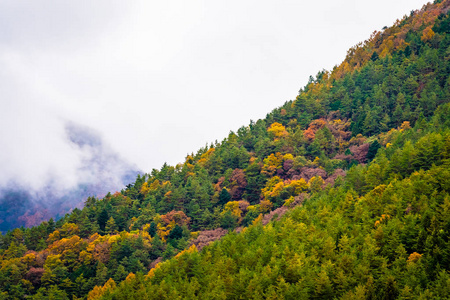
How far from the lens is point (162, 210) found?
8438 cm

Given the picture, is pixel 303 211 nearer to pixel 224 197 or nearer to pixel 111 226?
pixel 224 197

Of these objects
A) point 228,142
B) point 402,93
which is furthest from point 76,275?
point 402,93

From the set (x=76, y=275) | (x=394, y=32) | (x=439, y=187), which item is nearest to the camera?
(x=439, y=187)

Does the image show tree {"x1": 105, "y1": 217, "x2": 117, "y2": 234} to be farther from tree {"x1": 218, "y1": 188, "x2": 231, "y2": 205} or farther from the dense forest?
tree {"x1": 218, "y1": 188, "x2": 231, "y2": 205}

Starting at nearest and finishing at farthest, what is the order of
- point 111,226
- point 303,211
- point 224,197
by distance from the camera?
1. point 303,211
2. point 224,197
3. point 111,226

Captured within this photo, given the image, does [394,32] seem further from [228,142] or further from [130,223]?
[130,223]

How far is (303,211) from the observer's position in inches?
2116

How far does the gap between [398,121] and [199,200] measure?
44.8 metres

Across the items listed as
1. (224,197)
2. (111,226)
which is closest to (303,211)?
(224,197)

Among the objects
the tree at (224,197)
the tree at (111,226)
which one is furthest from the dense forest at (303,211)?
the tree at (224,197)

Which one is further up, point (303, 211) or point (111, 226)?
point (111, 226)

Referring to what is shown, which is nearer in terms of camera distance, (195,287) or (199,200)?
(195,287)

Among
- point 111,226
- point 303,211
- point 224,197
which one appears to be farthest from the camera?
point 111,226

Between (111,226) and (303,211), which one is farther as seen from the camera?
(111,226)
